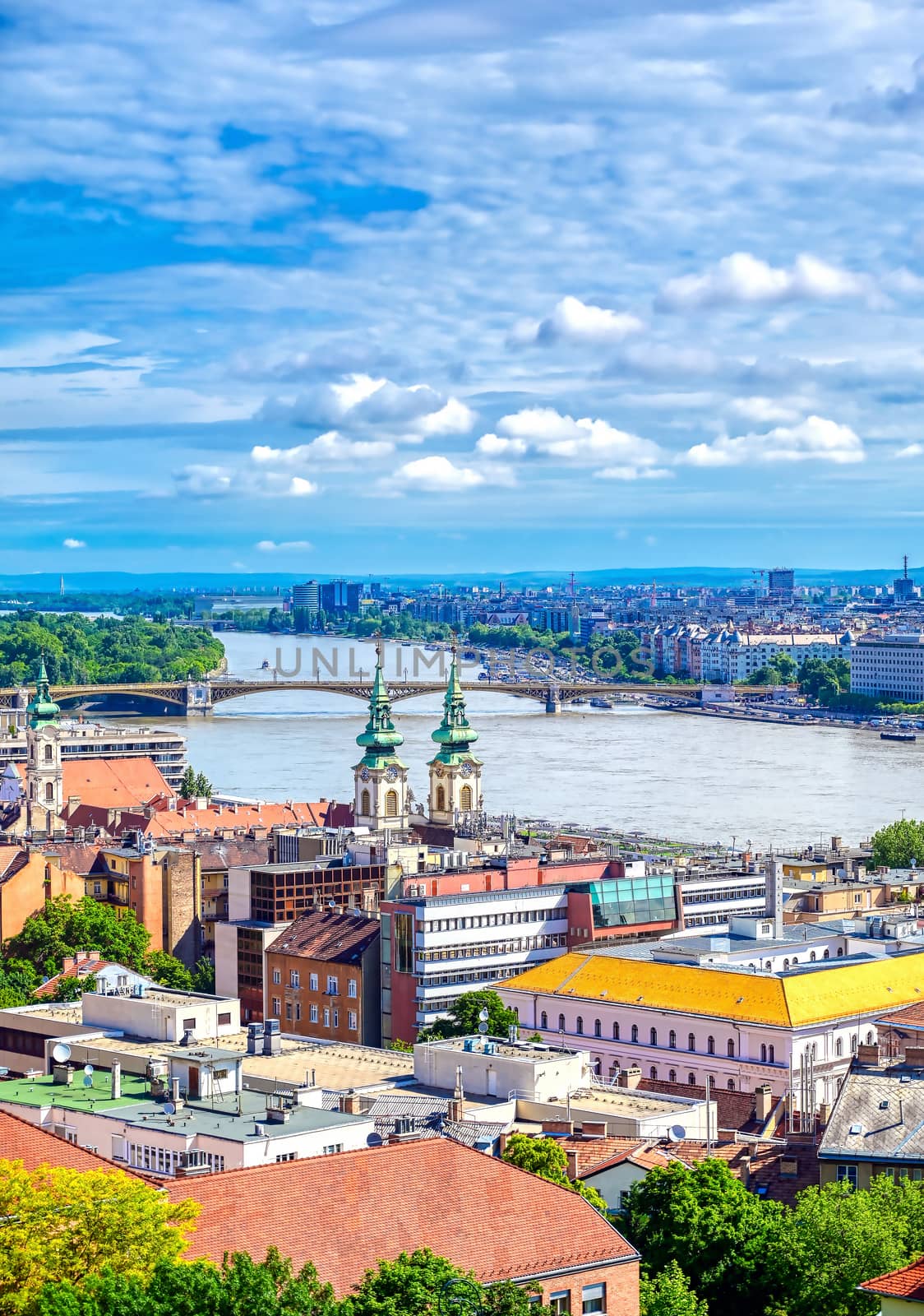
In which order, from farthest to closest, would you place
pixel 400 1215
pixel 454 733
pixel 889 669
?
pixel 889 669 → pixel 454 733 → pixel 400 1215

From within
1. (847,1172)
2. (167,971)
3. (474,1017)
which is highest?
(847,1172)

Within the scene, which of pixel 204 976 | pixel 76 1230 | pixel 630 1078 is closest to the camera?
pixel 76 1230


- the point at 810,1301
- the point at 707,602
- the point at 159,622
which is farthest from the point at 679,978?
the point at 707,602

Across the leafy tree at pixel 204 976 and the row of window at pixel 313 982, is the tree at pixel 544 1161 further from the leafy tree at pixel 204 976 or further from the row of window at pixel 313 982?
the leafy tree at pixel 204 976

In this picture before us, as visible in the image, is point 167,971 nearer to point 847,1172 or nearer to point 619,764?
point 847,1172

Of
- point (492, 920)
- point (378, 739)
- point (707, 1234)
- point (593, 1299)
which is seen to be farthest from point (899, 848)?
point (593, 1299)

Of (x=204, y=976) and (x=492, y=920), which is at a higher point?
(x=492, y=920)

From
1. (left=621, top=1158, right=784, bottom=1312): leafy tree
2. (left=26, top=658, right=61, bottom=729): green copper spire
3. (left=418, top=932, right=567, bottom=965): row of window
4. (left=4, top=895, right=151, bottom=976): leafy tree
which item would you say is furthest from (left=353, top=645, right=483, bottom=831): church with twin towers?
(left=621, top=1158, right=784, bottom=1312): leafy tree

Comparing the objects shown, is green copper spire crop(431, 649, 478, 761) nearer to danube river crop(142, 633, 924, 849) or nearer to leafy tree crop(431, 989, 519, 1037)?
danube river crop(142, 633, 924, 849)
